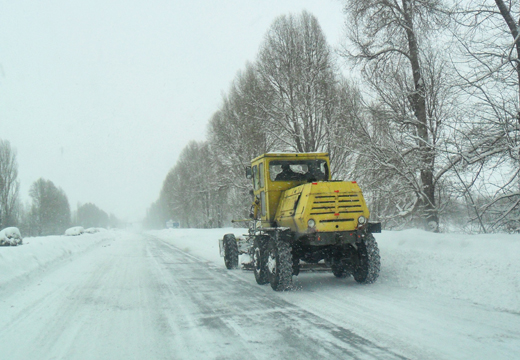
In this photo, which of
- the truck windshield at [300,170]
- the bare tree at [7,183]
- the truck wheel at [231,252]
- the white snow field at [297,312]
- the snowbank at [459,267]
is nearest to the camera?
the white snow field at [297,312]

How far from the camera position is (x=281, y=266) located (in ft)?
24.8

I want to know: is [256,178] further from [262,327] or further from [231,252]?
[262,327]

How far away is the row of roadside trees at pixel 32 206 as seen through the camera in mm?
47156

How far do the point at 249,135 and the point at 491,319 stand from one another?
2186cm

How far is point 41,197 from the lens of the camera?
243 feet

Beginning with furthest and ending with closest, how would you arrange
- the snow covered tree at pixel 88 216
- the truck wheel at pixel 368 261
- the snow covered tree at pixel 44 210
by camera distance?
the snow covered tree at pixel 88 216 → the snow covered tree at pixel 44 210 → the truck wheel at pixel 368 261

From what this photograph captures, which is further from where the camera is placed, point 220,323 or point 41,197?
point 41,197

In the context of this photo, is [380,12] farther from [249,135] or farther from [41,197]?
[41,197]

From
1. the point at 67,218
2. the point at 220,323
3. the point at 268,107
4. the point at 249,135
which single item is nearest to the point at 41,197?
the point at 67,218

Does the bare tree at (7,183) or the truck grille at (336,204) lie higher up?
the bare tree at (7,183)

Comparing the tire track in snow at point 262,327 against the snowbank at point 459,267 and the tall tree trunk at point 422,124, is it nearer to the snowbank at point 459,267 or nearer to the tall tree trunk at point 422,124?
the snowbank at point 459,267

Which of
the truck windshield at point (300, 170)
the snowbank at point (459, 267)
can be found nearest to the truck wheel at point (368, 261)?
the snowbank at point (459, 267)

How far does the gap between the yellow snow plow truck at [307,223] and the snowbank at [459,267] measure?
831 millimetres

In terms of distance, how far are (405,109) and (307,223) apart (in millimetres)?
6610
